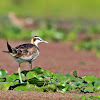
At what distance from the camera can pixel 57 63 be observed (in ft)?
31.3

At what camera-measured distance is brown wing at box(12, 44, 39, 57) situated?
5.77 metres

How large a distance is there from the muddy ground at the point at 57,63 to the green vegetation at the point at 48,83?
0.31m

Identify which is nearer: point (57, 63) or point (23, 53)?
point (23, 53)

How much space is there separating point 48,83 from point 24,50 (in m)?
0.64

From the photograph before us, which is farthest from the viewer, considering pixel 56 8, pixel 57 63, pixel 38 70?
pixel 56 8

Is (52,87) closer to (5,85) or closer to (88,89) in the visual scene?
(88,89)

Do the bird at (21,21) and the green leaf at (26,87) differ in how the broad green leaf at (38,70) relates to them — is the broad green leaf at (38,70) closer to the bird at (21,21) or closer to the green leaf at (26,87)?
the green leaf at (26,87)

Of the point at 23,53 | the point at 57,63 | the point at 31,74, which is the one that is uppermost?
the point at 57,63

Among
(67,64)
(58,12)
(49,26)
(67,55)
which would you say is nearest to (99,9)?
(58,12)

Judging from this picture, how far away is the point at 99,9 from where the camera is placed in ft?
90.4

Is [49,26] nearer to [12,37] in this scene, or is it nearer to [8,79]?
[12,37]

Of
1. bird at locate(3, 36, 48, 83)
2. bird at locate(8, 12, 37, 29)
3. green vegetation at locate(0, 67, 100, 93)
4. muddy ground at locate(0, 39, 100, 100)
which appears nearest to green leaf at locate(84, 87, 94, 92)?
green vegetation at locate(0, 67, 100, 93)

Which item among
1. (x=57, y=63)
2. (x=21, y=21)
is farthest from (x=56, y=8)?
(x=57, y=63)

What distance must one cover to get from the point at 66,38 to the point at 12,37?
7.14 feet
